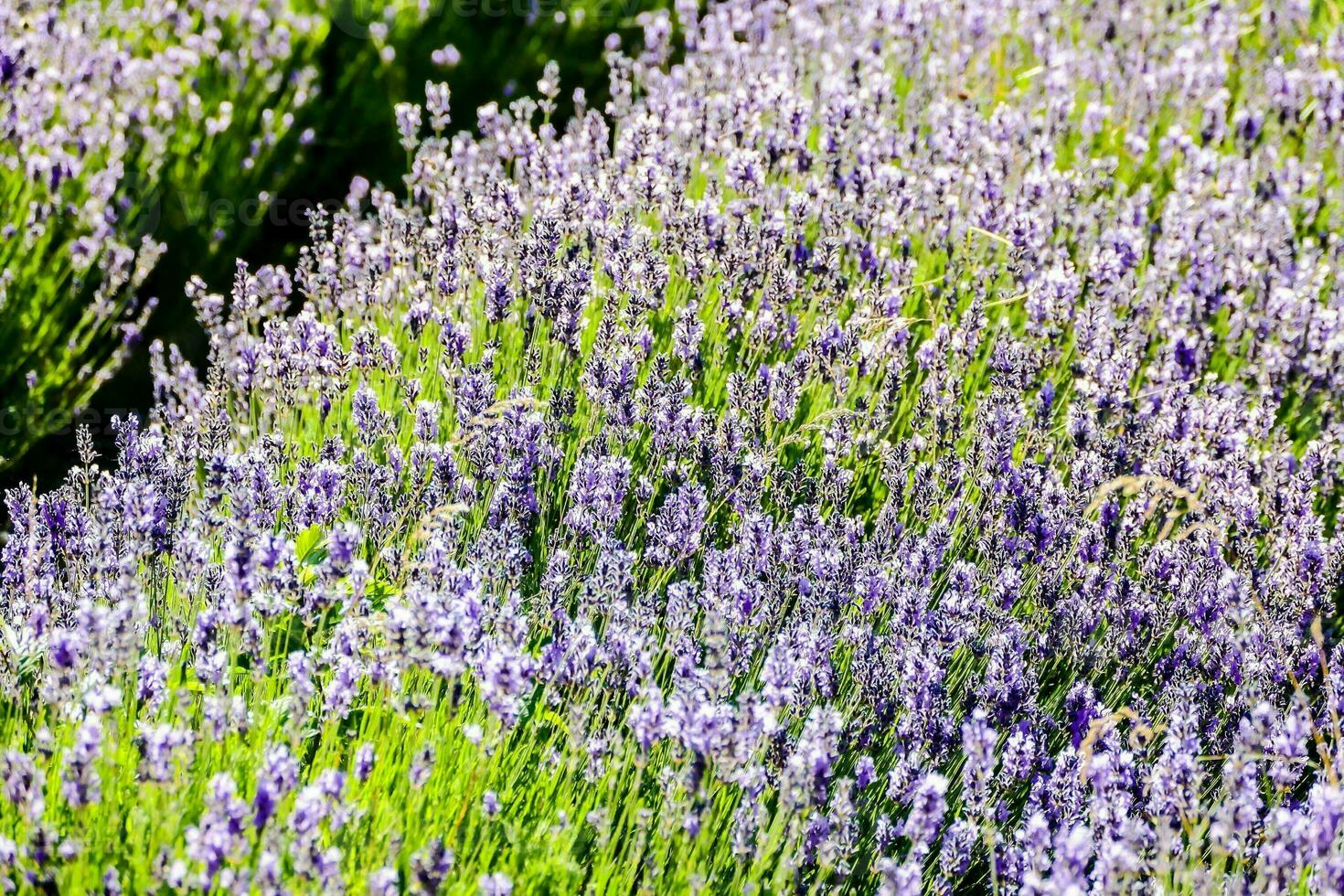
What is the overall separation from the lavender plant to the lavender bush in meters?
0.88

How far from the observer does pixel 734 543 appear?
295 cm

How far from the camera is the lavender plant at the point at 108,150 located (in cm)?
405

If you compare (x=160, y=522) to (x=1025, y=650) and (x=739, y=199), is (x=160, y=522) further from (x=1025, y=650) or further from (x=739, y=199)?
(x=739, y=199)

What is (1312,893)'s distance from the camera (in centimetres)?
227
